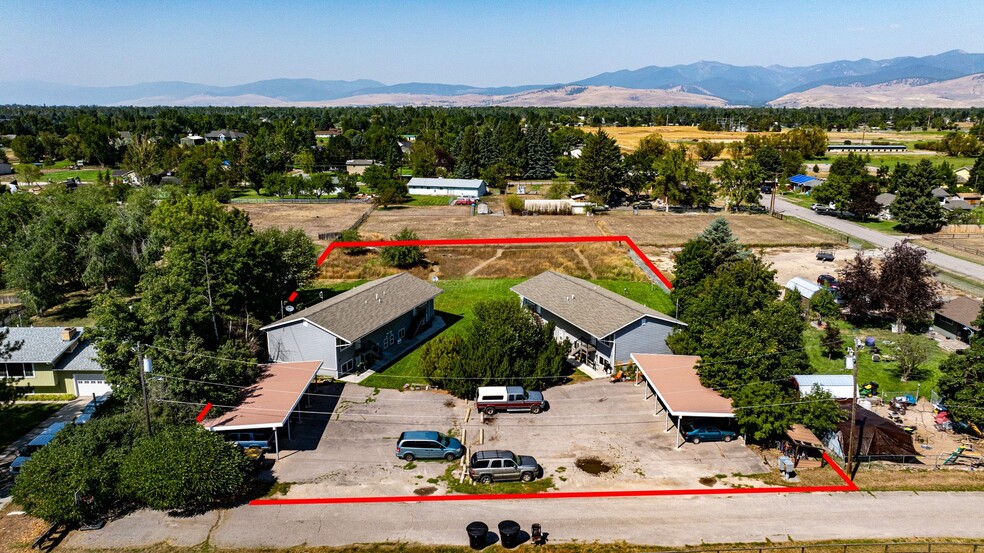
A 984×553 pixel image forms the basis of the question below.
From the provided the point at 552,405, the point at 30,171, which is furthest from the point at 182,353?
the point at 30,171

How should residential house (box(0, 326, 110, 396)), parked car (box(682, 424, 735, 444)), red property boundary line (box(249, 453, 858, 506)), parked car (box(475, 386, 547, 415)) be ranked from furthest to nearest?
residential house (box(0, 326, 110, 396))
parked car (box(475, 386, 547, 415))
parked car (box(682, 424, 735, 444))
red property boundary line (box(249, 453, 858, 506))

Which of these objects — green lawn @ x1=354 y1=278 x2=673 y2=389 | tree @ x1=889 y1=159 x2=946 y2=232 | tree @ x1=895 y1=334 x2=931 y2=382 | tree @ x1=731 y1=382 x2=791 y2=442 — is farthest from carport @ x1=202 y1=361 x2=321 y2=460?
tree @ x1=889 y1=159 x2=946 y2=232

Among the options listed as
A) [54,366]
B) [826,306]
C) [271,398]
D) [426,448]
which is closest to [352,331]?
[271,398]

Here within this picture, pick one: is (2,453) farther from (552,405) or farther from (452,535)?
(552,405)

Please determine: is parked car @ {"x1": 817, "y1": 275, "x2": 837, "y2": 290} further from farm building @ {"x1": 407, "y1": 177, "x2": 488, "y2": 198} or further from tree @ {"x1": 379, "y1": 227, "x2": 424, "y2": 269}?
farm building @ {"x1": 407, "y1": 177, "x2": 488, "y2": 198}

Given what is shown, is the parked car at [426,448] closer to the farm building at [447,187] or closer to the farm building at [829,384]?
the farm building at [829,384]

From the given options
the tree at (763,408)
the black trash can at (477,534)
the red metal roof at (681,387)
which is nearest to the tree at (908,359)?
the red metal roof at (681,387)
